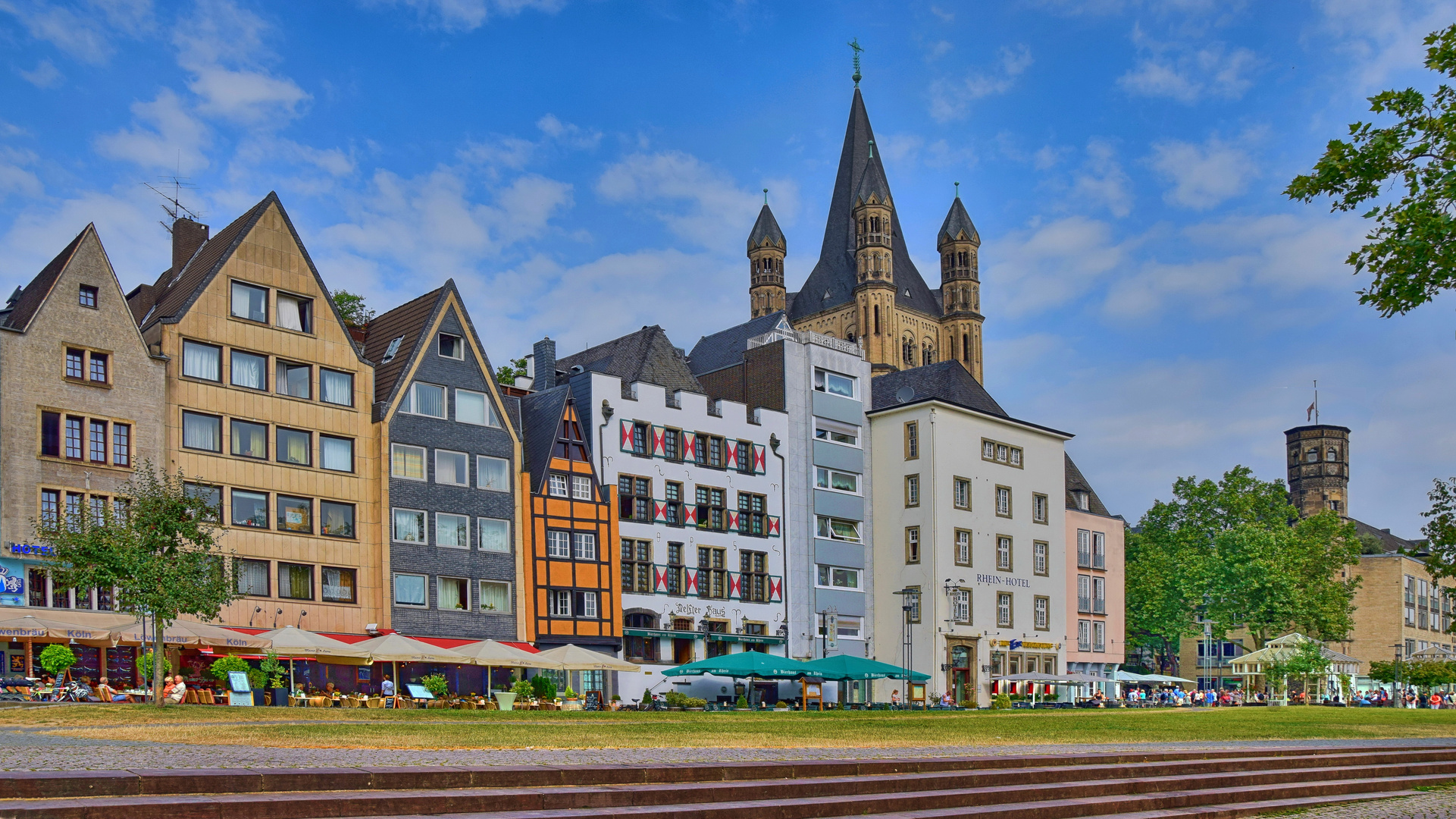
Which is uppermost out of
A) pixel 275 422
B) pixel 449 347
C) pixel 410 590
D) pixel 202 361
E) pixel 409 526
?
pixel 449 347

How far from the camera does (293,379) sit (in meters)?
51.3

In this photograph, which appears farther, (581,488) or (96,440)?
(581,488)

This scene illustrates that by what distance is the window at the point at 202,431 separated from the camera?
47.8 m

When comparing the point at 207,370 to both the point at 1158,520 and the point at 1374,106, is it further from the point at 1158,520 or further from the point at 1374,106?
the point at 1158,520

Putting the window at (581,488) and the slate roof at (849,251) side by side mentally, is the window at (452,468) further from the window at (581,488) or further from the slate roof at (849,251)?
the slate roof at (849,251)

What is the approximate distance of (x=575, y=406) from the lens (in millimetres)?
59969

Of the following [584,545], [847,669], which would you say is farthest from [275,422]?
[847,669]

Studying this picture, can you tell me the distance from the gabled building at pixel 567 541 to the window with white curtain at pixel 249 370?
35.5ft

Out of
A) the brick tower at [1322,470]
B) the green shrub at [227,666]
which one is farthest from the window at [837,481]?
the brick tower at [1322,470]

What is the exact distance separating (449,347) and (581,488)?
306 inches

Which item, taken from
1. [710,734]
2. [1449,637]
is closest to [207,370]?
[710,734]

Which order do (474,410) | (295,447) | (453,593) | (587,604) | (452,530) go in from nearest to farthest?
(295,447) → (453,593) → (452,530) → (474,410) → (587,604)

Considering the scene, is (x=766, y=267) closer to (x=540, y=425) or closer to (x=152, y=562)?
(x=540, y=425)

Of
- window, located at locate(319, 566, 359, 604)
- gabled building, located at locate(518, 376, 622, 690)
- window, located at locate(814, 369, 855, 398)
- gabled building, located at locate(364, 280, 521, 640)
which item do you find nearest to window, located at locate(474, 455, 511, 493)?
gabled building, located at locate(364, 280, 521, 640)
